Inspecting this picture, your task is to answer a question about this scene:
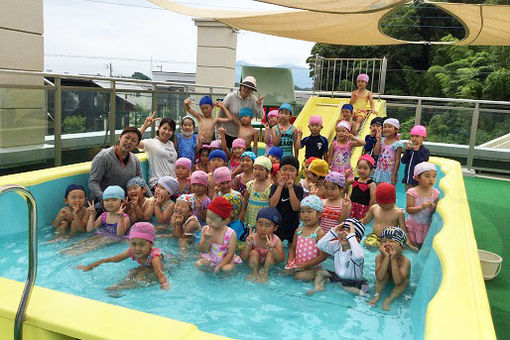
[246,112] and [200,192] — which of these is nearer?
[200,192]

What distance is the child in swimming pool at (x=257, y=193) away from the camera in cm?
Result: 459

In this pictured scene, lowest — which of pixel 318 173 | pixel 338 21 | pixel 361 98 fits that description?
pixel 318 173

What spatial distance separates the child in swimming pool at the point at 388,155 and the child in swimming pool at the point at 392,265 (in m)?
2.67

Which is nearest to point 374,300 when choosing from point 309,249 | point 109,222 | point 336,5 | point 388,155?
point 309,249

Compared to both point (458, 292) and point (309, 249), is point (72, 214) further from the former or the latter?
point (458, 292)

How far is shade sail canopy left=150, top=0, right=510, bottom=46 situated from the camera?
240 inches

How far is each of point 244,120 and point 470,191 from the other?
183 inches

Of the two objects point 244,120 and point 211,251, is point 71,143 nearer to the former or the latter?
point 244,120

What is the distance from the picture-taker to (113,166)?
5035mm

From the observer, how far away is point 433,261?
3.06 m

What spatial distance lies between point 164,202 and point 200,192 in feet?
1.79

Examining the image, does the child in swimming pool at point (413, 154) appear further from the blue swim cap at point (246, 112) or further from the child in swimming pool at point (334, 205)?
the blue swim cap at point (246, 112)

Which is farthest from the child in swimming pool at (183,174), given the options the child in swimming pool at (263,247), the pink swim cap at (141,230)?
the pink swim cap at (141,230)

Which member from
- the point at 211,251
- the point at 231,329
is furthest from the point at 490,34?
the point at 231,329
